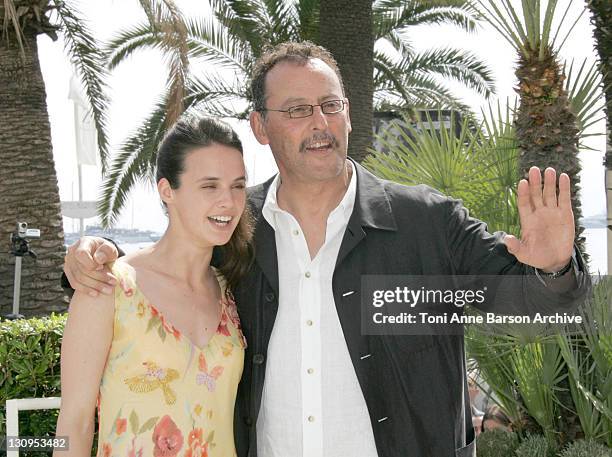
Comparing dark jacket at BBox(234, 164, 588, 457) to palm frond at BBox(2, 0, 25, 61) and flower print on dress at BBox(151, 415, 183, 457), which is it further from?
palm frond at BBox(2, 0, 25, 61)

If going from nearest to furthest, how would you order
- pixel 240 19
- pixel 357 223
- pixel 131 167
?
pixel 357 223, pixel 240 19, pixel 131 167

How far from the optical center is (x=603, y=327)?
3.96 metres

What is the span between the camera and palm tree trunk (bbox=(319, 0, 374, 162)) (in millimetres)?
10141

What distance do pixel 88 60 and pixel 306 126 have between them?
25.8 feet

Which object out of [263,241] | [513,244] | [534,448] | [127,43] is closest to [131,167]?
[127,43]

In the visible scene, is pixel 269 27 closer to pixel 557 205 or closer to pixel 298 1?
pixel 298 1

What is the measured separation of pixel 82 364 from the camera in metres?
2.45

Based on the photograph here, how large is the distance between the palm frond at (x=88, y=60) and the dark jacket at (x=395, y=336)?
7.35 m

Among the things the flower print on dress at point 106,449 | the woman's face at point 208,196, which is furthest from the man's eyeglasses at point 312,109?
the flower print on dress at point 106,449

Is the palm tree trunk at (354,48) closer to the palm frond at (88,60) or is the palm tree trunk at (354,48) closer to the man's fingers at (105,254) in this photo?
the palm frond at (88,60)

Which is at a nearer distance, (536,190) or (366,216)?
(536,190)

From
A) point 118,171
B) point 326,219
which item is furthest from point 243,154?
point 118,171

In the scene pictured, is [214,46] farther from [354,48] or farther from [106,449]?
[106,449]

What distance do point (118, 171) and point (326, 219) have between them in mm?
11277
